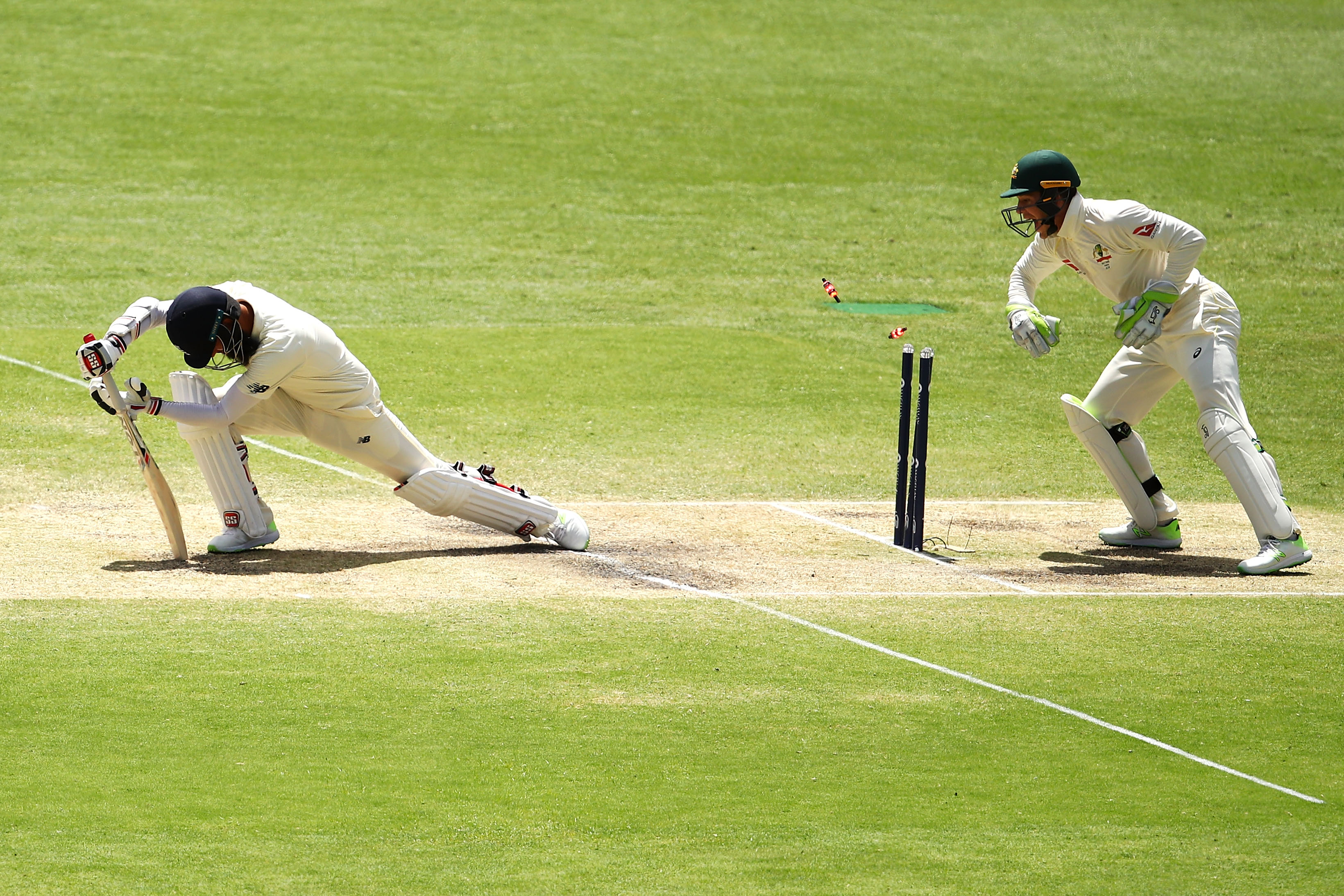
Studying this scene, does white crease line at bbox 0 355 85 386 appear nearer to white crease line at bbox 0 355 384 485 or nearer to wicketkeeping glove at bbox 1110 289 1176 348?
white crease line at bbox 0 355 384 485

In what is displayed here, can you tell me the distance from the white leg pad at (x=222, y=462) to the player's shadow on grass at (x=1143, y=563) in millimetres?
4533

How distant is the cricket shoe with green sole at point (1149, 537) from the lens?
961 cm

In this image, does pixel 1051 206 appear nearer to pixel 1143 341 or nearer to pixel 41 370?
pixel 1143 341

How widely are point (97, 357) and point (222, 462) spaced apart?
873 millimetres

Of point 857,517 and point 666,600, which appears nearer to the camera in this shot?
point 666,600

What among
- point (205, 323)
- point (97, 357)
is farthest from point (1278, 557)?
point (97, 357)

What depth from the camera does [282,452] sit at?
38.0 feet

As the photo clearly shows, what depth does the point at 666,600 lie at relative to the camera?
8047 millimetres

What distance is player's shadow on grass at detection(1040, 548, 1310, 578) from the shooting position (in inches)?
354

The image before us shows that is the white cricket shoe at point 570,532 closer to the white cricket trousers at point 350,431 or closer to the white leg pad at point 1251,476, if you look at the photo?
the white cricket trousers at point 350,431

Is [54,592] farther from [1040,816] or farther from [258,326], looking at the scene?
[1040,816]

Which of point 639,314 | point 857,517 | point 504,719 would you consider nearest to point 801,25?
point 639,314

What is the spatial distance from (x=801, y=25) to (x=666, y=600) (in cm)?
2122

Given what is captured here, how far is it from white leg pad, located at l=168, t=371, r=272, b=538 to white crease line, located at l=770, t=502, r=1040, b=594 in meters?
3.43
